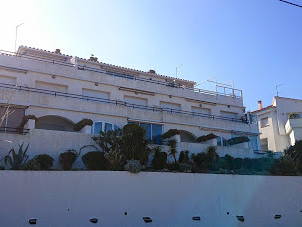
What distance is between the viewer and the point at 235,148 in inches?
1195

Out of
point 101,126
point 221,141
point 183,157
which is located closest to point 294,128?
point 221,141

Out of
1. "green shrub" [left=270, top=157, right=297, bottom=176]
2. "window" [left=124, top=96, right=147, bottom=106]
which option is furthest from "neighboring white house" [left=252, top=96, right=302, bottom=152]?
"green shrub" [left=270, top=157, right=297, bottom=176]

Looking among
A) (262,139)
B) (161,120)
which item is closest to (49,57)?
(161,120)

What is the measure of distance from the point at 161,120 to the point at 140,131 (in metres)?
8.48

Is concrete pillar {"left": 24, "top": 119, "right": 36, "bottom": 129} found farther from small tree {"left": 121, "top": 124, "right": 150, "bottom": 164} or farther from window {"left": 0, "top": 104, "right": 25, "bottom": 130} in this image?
small tree {"left": 121, "top": 124, "right": 150, "bottom": 164}

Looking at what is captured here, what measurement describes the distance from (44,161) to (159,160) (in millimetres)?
7000

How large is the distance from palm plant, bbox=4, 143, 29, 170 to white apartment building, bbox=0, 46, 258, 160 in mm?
907

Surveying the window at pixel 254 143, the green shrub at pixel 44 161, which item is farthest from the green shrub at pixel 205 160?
the green shrub at pixel 44 161

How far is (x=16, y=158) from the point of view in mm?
18844

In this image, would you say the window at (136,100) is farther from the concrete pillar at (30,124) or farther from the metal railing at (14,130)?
the metal railing at (14,130)

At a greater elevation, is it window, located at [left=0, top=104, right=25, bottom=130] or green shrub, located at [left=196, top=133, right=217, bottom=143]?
window, located at [left=0, top=104, right=25, bottom=130]

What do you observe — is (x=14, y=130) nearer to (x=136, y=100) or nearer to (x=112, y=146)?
(x=112, y=146)

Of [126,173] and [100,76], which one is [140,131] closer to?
→ [126,173]

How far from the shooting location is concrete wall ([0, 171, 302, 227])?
1588cm
